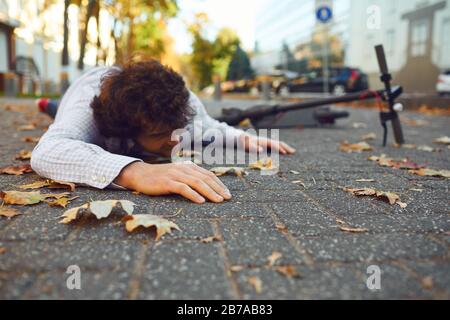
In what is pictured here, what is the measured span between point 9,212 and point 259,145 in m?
2.18

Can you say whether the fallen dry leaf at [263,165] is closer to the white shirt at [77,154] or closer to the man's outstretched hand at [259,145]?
the man's outstretched hand at [259,145]

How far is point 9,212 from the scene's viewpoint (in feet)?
5.92

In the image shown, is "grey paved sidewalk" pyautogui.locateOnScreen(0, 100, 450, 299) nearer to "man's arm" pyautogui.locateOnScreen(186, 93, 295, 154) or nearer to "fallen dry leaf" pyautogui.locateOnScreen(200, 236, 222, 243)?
"fallen dry leaf" pyautogui.locateOnScreen(200, 236, 222, 243)

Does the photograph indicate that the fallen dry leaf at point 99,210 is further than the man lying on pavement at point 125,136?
No

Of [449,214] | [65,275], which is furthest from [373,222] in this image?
[65,275]

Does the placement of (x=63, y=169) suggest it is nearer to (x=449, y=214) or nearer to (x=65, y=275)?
(x=65, y=275)

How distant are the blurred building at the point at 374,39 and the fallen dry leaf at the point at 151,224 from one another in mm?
3673

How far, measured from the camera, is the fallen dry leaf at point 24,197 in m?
1.95

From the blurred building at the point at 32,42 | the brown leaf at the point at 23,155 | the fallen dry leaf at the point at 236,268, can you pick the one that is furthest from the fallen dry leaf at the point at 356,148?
the blurred building at the point at 32,42

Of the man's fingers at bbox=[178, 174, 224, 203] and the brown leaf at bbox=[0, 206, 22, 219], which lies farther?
the man's fingers at bbox=[178, 174, 224, 203]

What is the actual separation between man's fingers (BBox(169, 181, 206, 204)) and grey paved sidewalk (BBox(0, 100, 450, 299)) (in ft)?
0.12

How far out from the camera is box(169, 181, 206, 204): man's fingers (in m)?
1.97

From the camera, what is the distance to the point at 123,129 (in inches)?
98.0

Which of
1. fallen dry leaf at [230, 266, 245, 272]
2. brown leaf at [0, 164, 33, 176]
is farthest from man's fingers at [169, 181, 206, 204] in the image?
brown leaf at [0, 164, 33, 176]
